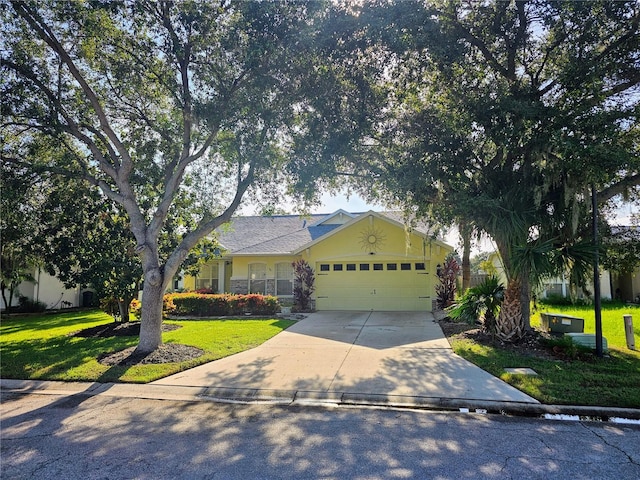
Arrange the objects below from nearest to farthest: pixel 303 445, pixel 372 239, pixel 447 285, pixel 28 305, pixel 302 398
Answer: pixel 303 445 < pixel 302 398 < pixel 447 285 < pixel 372 239 < pixel 28 305

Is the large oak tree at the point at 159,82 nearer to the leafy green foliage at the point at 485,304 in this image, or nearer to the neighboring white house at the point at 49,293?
the leafy green foliage at the point at 485,304

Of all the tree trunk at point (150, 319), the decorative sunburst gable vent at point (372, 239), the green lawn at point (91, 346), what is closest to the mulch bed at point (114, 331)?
the green lawn at point (91, 346)

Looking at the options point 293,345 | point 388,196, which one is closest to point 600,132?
point 388,196

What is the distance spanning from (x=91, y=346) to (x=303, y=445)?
8118mm

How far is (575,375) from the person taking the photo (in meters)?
6.66

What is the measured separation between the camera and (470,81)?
32.7ft

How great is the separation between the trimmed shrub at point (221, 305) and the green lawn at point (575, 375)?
8541mm

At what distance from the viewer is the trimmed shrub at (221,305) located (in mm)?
16172

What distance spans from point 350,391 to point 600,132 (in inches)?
273

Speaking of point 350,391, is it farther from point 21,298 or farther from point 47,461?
point 21,298

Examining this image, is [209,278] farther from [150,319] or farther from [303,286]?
[150,319]

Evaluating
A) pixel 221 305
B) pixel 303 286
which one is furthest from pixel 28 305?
pixel 303 286

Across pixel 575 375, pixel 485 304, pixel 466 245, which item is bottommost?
pixel 575 375

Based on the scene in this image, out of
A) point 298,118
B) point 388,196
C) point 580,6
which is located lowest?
point 388,196
